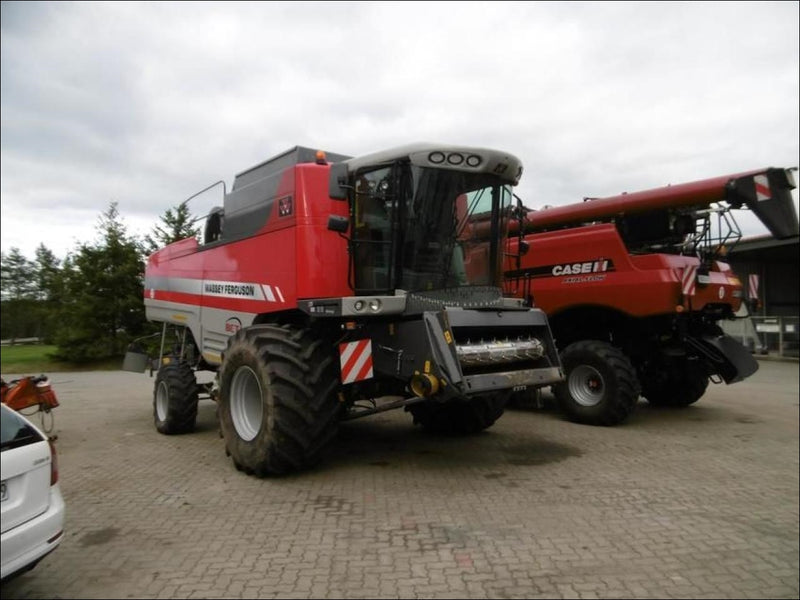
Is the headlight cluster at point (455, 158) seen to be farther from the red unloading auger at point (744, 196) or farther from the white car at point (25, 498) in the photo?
the white car at point (25, 498)

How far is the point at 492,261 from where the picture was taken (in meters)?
5.89

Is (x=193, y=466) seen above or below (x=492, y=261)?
below

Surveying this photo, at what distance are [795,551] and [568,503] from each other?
1521 millimetres

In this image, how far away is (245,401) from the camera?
18.4ft

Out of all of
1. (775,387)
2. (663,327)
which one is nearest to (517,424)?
(663,327)

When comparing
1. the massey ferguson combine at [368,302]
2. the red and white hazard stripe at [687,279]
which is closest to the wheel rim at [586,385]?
the red and white hazard stripe at [687,279]

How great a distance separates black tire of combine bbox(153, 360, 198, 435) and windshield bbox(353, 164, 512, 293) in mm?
3307

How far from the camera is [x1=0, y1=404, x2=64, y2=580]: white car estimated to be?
275 cm

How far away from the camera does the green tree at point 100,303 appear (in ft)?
69.3

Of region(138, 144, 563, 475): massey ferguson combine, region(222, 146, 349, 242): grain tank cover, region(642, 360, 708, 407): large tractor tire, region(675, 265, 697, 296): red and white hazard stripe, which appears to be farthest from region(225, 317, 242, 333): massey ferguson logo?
region(642, 360, 708, 407): large tractor tire

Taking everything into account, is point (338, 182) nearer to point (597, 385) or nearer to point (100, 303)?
point (597, 385)

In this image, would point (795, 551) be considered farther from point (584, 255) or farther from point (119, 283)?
point (119, 283)

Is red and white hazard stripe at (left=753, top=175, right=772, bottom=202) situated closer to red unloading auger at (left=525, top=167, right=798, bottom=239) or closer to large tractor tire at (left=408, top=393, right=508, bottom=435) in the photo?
red unloading auger at (left=525, top=167, right=798, bottom=239)

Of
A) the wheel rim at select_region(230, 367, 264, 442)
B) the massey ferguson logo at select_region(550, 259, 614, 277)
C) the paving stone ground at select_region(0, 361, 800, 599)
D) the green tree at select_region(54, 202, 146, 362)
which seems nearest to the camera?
the paving stone ground at select_region(0, 361, 800, 599)
